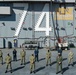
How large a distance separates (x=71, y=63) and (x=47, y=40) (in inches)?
572

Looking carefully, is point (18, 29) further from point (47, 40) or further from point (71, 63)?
point (71, 63)

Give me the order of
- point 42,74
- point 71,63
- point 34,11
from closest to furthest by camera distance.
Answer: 1. point 42,74
2. point 71,63
3. point 34,11

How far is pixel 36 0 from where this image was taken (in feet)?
149

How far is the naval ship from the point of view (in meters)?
47.1

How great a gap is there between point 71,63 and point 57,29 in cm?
1531

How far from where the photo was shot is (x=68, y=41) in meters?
47.5

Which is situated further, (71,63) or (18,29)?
(18,29)

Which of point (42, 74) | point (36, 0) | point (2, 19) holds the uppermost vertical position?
point (36, 0)

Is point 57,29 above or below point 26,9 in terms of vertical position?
below

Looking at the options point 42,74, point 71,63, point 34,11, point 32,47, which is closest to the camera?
point 42,74

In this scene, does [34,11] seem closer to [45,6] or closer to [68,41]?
[45,6]

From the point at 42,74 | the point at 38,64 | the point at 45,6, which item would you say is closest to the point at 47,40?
the point at 45,6

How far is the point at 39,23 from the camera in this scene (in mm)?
47375

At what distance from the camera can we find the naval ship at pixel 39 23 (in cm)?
4706
